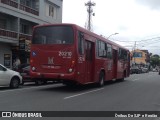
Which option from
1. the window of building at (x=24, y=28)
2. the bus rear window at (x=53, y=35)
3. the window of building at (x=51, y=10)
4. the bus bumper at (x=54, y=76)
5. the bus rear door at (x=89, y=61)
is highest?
the window of building at (x=51, y=10)

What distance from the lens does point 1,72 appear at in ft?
56.9

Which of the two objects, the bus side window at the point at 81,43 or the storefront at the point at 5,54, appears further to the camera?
the storefront at the point at 5,54

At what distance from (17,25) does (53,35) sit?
16073mm

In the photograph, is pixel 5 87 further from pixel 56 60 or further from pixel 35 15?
pixel 35 15

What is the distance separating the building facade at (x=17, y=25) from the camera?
30.2 metres

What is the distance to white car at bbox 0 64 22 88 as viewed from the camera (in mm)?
17438

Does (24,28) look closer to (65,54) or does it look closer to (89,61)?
(89,61)

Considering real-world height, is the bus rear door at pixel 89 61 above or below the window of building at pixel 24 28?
below

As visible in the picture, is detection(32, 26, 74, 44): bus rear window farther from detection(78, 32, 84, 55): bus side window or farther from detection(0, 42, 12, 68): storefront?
detection(0, 42, 12, 68): storefront

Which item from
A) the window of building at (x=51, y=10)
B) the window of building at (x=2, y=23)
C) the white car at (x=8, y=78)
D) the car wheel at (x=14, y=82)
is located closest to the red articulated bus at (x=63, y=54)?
the white car at (x=8, y=78)

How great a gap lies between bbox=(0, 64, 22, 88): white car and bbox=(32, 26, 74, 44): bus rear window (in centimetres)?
230

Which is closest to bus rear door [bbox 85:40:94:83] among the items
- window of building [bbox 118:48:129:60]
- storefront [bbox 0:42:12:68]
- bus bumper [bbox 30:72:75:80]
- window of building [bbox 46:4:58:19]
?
bus bumper [bbox 30:72:75:80]

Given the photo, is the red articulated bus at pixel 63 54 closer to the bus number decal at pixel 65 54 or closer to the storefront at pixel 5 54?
the bus number decal at pixel 65 54

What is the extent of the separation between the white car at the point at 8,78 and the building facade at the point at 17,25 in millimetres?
11399
